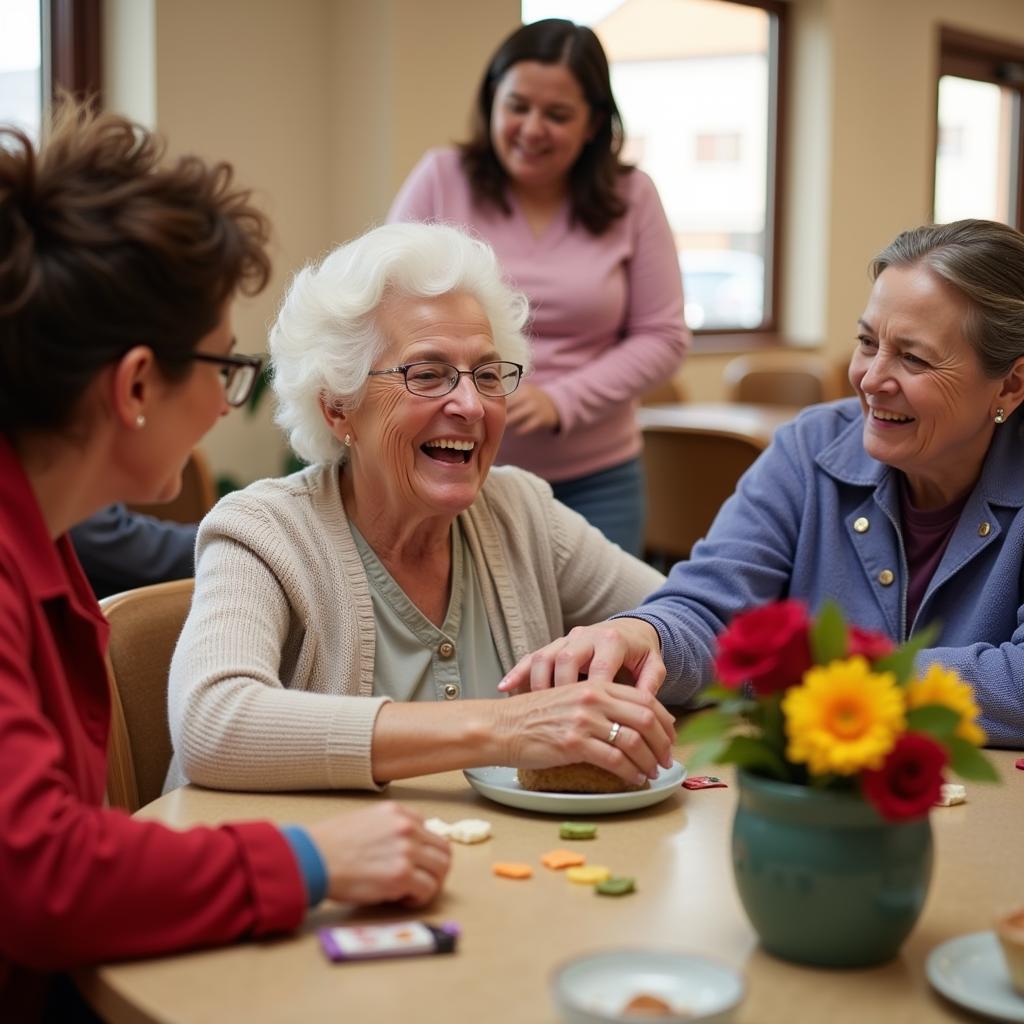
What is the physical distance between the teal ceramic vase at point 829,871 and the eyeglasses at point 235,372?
1.97 feet

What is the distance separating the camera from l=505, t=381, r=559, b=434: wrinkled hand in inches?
110

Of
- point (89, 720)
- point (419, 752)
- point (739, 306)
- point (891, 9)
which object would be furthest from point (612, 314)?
point (891, 9)

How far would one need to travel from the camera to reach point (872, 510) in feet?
6.50

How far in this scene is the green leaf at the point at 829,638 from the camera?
1035mm

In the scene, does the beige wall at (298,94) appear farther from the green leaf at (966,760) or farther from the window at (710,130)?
the green leaf at (966,760)

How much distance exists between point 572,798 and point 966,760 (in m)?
0.49

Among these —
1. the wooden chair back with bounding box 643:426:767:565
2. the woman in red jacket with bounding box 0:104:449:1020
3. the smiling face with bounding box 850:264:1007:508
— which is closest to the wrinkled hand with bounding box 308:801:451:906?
the woman in red jacket with bounding box 0:104:449:1020

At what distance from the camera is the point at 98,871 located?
3.50 feet

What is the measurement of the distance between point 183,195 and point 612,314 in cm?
182

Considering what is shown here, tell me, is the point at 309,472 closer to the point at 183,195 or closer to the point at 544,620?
the point at 544,620

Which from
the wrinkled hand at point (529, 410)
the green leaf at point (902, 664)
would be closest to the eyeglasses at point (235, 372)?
the green leaf at point (902, 664)

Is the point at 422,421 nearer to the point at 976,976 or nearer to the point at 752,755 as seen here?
the point at 752,755

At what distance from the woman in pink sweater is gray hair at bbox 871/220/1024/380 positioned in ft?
3.60

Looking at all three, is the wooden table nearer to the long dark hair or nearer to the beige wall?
the long dark hair
